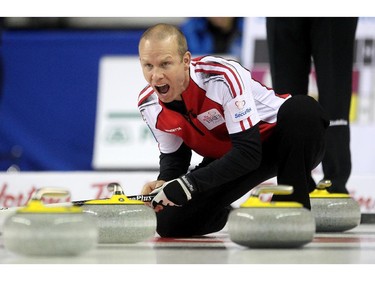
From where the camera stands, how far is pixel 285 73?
4.11 m

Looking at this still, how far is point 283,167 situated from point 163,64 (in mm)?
583

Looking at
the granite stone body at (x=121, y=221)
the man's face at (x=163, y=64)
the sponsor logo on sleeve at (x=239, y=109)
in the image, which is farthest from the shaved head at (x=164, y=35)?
the granite stone body at (x=121, y=221)

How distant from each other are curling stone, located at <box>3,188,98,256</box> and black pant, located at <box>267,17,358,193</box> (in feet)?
6.49

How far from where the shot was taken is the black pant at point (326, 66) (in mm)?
4078

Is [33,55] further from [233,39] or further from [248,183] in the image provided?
[248,183]

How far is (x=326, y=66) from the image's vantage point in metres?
4.11

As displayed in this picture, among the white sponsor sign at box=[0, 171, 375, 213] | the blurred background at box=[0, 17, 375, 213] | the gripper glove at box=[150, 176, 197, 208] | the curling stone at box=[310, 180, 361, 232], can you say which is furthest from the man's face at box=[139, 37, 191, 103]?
the blurred background at box=[0, 17, 375, 213]

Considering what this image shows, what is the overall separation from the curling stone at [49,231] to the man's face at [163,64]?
692 millimetres

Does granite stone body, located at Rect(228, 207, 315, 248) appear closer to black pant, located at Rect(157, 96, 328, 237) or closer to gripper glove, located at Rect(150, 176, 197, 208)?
gripper glove, located at Rect(150, 176, 197, 208)

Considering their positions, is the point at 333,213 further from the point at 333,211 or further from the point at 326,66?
the point at 326,66

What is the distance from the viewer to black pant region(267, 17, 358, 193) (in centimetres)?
408

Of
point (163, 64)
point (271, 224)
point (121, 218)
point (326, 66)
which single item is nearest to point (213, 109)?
point (163, 64)

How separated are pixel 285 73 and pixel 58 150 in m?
3.45
